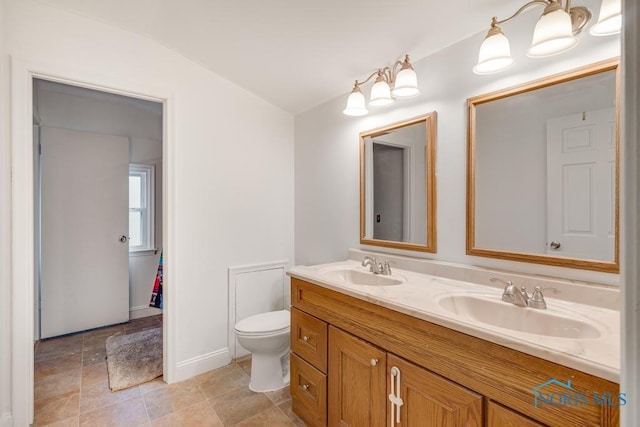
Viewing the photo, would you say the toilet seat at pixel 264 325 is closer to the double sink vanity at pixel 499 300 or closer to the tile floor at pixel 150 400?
the double sink vanity at pixel 499 300

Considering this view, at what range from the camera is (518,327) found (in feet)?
4.02

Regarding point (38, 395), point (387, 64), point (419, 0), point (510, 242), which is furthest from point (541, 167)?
point (38, 395)

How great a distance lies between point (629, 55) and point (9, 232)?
2481 mm

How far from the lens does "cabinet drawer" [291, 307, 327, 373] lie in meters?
1.61

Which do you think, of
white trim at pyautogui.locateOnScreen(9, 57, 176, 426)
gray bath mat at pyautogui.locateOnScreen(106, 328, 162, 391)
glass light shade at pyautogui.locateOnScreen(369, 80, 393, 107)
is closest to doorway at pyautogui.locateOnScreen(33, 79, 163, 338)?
gray bath mat at pyautogui.locateOnScreen(106, 328, 162, 391)

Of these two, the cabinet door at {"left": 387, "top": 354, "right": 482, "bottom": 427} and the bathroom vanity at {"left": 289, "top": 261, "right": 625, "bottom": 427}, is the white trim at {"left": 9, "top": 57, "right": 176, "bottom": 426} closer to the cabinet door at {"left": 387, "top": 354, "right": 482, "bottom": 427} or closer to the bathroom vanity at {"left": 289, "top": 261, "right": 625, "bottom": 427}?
the bathroom vanity at {"left": 289, "top": 261, "right": 625, "bottom": 427}

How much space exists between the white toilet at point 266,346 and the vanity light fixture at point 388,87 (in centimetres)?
151

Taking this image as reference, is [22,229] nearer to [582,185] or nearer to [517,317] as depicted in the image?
[517,317]

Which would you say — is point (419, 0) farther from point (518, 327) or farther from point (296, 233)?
point (296, 233)

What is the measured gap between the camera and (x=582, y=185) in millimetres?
1253

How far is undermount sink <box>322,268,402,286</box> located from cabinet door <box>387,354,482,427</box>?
0.54 metres

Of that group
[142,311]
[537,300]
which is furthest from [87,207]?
[537,300]

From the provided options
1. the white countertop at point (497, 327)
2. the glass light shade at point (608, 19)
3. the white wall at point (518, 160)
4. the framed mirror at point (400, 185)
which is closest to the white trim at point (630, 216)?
the white countertop at point (497, 327)

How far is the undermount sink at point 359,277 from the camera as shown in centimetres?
177
